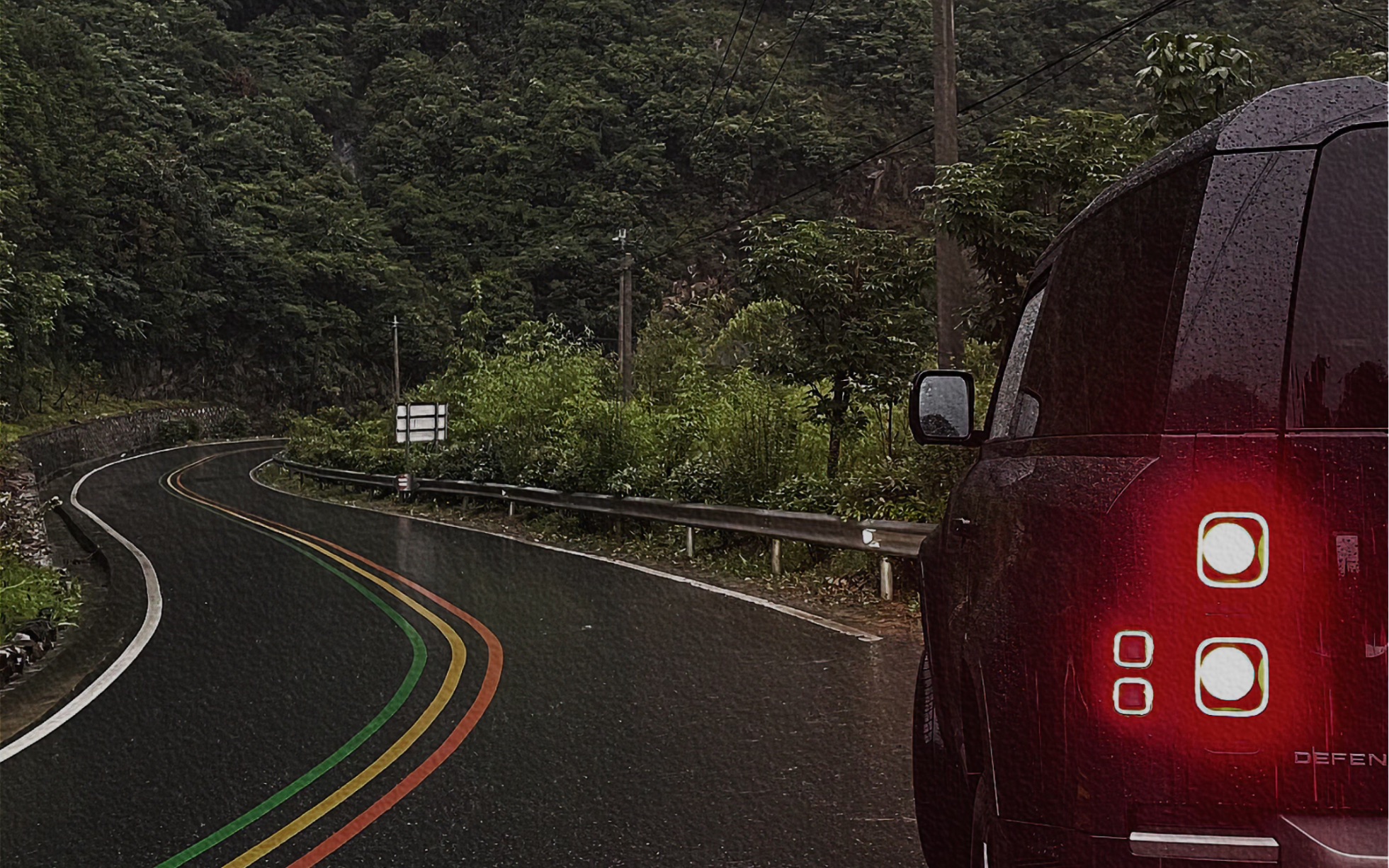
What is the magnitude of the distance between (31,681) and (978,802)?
31.6 feet

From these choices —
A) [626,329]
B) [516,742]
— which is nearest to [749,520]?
[516,742]

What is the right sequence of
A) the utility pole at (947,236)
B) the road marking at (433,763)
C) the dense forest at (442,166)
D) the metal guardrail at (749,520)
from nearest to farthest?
1. the road marking at (433,763)
2. the metal guardrail at (749,520)
3. the utility pole at (947,236)
4. the dense forest at (442,166)

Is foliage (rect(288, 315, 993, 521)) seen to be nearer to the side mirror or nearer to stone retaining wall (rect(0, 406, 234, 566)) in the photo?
the side mirror

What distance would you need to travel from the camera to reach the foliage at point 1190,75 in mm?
10961

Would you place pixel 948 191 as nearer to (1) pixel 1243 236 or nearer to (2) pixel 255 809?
(2) pixel 255 809

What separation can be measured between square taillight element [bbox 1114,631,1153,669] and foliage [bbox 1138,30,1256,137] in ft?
32.3

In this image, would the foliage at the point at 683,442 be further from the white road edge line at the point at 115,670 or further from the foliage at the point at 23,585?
the foliage at the point at 23,585

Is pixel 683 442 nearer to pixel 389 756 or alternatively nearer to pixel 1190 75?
pixel 1190 75

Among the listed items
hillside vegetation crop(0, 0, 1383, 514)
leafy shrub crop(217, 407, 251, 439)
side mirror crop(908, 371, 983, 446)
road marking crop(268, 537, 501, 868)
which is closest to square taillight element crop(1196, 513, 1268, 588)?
side mirror crop(908, 371, 983, 446)

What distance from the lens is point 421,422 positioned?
126ft

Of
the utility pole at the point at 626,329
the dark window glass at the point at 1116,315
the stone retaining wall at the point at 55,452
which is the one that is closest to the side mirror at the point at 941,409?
the dark window glass at the point at 1116,315

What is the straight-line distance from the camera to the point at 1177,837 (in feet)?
7.15

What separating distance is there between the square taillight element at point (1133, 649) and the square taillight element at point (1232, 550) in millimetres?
148

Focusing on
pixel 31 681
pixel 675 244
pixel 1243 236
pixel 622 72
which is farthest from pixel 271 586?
pixel 622 72
